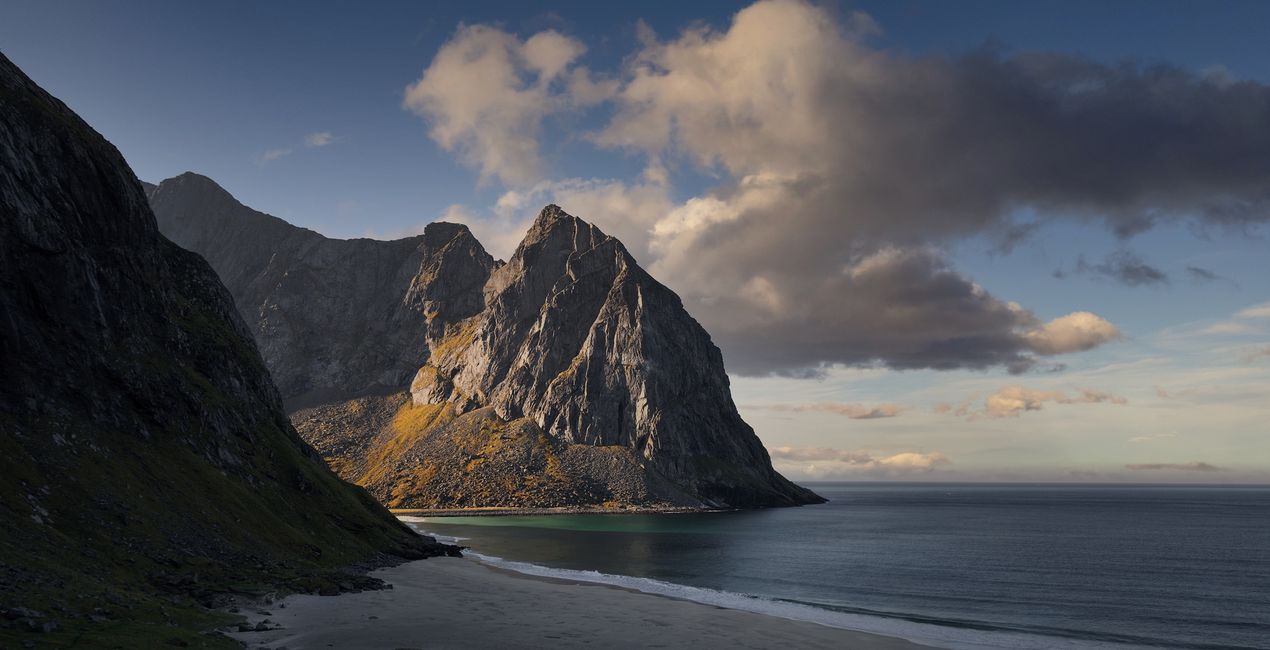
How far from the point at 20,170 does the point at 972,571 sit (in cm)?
13090

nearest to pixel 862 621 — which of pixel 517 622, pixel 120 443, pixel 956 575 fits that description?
pixel 517 622

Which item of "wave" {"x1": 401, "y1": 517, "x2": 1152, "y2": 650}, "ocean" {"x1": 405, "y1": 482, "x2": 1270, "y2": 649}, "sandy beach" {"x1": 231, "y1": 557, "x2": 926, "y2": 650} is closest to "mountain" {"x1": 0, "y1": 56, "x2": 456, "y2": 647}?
"sandy beach" {"x1": 231, "y1": 557, "x2": 926, "y2": 650}

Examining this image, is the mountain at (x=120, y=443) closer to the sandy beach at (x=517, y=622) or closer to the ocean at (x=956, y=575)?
the sandy beach at (x=517, y=622)

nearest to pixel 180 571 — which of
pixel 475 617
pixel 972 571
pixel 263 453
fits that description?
pixel 475 617

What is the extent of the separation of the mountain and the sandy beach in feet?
17.9

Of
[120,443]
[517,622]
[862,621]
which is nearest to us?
[517,622]

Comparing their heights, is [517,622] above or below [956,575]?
above

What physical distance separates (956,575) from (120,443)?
106345mm

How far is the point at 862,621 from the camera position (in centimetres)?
6744

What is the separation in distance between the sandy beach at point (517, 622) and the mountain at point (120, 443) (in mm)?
5456

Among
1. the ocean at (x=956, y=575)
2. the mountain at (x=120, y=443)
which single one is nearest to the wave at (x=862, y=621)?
the ocean at (x=956, y=575)

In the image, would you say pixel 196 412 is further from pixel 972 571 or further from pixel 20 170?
pixel 972 571

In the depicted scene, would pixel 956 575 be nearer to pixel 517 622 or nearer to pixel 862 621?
pixel 862 621

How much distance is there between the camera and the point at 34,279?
70.8m
